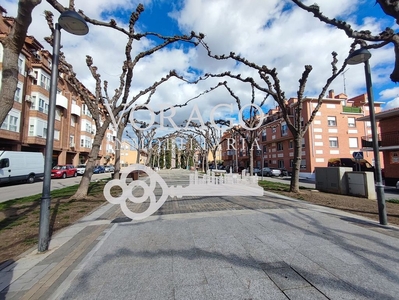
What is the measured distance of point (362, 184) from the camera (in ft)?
34.6

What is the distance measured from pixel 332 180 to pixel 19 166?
913 inches

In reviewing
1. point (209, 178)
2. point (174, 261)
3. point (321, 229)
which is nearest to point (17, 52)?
point (174, 261)

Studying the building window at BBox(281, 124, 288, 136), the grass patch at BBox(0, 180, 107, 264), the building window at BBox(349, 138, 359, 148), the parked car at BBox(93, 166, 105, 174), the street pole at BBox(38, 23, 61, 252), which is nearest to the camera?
the street pole at BBox(38, 23, 61, 252)

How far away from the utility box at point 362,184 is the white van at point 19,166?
23212mm

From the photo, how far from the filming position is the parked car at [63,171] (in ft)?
81.9

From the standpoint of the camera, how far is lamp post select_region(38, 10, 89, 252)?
419cm

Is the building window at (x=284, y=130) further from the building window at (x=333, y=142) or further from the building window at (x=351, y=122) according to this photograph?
the building window at (x=351, y=122)

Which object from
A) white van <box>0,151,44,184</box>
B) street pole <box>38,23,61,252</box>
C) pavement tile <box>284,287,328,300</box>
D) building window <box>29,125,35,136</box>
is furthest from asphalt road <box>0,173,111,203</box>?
pavement tile <box>284,287,328,300</box>

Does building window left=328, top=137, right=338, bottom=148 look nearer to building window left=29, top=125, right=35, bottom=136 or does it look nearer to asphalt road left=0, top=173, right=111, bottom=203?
asphalt road left=0, top=173, right=111, bottom=203

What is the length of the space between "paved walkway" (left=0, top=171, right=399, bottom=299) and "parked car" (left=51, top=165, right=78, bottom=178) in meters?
22.8

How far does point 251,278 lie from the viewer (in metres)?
3.06

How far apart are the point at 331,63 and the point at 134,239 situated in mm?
12144

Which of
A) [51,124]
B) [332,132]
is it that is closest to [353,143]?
[332,132]

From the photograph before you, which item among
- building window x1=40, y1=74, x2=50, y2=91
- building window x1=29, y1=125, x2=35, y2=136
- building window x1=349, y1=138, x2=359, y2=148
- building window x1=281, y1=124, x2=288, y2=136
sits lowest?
building window x1=349, y1=138, x2=359, y2=148
